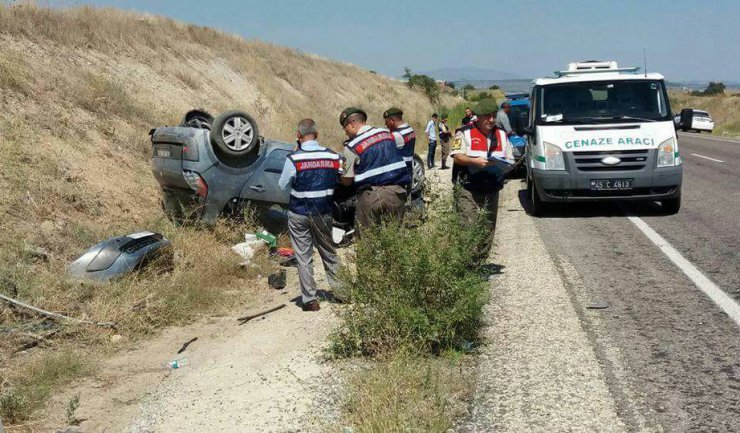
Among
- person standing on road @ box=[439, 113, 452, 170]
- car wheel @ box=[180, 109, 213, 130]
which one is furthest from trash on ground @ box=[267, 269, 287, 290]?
person standing on road @ box=[439, 113, 452, 170]

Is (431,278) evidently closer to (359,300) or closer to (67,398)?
(359,300)

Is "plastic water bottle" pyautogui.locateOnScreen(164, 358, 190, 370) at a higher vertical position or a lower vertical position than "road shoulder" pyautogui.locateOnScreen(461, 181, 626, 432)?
lower

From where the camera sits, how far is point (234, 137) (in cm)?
929

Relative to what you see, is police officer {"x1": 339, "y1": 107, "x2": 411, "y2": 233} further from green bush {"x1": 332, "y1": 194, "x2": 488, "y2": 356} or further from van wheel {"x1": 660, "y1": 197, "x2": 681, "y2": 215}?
van wheel {"x1": 660, "y1": 197, "x2": 681, "y2": 215}

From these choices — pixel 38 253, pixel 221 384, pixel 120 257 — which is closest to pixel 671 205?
pixel 120 257

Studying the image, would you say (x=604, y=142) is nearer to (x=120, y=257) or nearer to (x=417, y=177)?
(x=417, y=177)

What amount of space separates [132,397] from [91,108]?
903 centimetres

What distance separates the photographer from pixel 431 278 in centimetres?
538

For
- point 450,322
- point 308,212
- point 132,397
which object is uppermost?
point 308,212

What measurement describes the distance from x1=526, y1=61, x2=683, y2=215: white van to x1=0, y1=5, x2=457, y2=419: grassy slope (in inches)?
193

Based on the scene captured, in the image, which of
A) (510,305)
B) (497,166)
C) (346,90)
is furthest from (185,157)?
(346,90)

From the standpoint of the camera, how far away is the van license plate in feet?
35.4

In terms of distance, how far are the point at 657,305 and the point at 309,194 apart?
128 inches

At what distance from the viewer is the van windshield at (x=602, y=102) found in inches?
446
